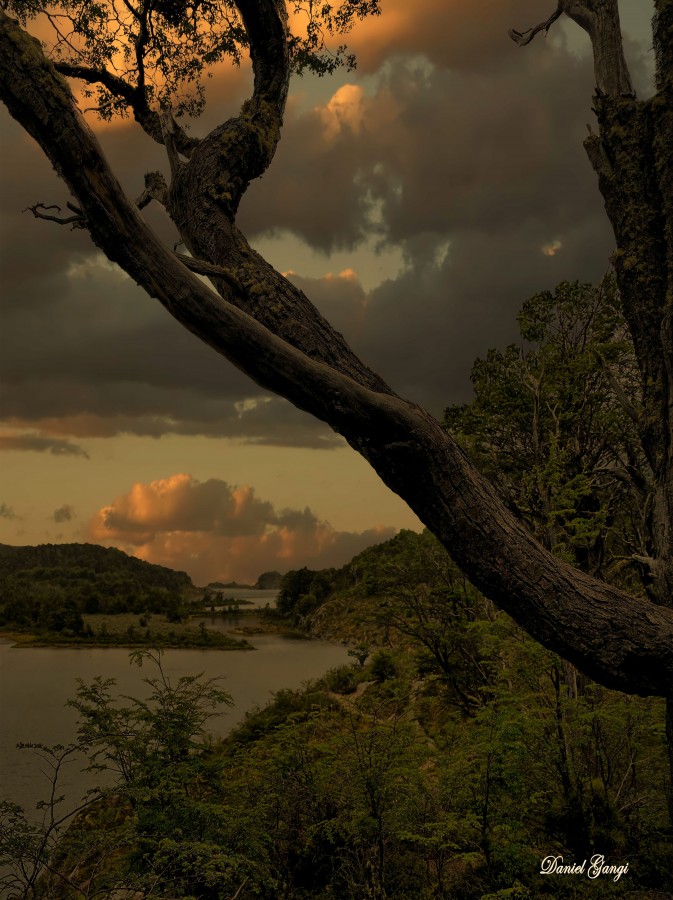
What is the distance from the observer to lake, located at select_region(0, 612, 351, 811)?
33.0ft

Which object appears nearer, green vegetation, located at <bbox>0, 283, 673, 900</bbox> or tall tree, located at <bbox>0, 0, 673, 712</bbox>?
tall tree, located at <bbox>0, 0, 673, 712</bbox>

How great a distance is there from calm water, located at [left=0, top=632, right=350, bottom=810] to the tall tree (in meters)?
3.46

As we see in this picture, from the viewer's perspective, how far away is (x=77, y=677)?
5.16 metres

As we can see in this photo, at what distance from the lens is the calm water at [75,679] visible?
33.0 feet

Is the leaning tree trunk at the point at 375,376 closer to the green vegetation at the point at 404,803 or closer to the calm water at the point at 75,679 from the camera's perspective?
the green vegetation at the point at 404,803

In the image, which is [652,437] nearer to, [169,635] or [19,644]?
[169,635]

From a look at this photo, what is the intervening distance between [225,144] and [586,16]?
9.84 ft

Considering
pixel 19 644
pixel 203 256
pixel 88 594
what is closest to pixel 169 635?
pixel 19 644

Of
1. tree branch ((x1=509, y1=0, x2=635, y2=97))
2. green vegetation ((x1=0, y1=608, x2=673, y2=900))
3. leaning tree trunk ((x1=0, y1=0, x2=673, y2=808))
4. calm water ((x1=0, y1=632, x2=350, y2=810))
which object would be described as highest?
tree branch ((x1=509, y1=0, x2=635, y2=97))

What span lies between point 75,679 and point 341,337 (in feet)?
11.2

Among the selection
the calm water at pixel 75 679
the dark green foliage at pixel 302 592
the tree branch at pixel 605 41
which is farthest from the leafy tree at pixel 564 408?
the dark green foliage at pixel 302 592

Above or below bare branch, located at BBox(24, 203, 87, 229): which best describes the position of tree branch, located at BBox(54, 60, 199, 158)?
above

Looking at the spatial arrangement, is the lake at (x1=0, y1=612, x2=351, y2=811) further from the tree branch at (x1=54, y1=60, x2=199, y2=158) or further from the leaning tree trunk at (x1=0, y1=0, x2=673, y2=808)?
the tree branch at (x1=54, y1=60, x2=199, y2=158)

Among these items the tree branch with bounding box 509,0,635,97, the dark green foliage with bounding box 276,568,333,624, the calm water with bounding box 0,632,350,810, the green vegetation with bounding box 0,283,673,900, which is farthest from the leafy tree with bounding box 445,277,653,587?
the dark green foliage with bounding box 276,568,333,624
